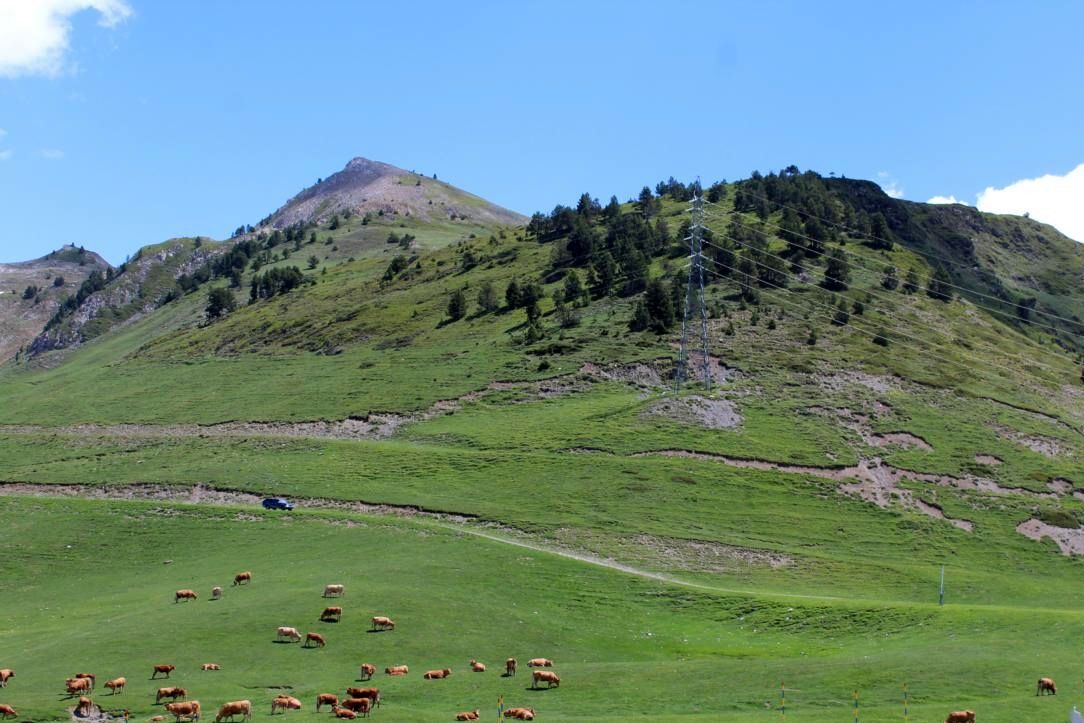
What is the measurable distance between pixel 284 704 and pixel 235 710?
2357mm

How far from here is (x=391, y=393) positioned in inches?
5049

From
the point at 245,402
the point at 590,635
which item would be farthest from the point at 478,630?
the point at 245,402

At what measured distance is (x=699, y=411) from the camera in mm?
110812

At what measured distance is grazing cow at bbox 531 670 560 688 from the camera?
45.1 meters

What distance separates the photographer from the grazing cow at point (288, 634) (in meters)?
53.5

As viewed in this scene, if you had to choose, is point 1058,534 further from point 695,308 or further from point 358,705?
point 358,705

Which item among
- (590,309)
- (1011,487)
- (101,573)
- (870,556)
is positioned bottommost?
(101,573)

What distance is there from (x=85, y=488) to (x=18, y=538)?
1958cm

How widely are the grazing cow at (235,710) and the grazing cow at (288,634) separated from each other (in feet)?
44.3

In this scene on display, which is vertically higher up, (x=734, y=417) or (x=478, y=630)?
(x=734, y=417)

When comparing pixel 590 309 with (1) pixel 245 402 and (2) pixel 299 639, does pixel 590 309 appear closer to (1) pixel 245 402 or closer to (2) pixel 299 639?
(1) pixel 245 402

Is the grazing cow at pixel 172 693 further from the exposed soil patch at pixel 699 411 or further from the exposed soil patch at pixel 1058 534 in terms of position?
the exposed soil patch at pixel 699 411

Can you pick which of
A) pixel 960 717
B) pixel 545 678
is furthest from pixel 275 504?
pixel 960 717

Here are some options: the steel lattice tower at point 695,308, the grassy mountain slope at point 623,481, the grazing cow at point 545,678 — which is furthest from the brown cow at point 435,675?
the steel lattice tower at point 695,308
